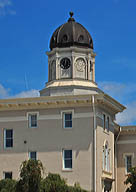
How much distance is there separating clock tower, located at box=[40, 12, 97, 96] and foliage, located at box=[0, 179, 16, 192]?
9.70m

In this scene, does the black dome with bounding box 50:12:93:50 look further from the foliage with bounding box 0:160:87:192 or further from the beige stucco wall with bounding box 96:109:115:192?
the foliage with bounding box 0:160:87:192

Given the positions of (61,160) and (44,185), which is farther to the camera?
(61,160)

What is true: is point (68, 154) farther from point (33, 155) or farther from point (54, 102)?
point (54, 102)

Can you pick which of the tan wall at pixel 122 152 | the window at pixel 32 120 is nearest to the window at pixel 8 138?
the window at pixel 32 120

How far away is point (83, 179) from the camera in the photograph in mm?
45594

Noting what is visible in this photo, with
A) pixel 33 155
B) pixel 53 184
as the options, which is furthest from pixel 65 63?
pixel 53 184

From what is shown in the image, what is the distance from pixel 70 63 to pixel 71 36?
2.62m

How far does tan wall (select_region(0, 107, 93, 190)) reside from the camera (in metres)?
45.8

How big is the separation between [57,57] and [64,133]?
833 cm

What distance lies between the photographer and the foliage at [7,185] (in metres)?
43.7

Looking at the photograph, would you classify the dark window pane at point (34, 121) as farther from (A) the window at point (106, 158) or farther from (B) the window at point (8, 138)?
(A) the window at point (106, 158)

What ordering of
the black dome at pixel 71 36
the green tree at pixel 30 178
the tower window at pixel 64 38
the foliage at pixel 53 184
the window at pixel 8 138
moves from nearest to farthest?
1. the green tree at pixel 30 178
2. the foliage at pixel 53 184
3. the window at pixel 8 138
4. the black dome at pixel 71 36
5. the tower window at pixel 64 38

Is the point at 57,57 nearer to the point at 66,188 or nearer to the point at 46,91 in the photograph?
→ the point at 46,91

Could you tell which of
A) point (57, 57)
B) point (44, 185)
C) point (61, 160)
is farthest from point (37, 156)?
point (57, 57)
